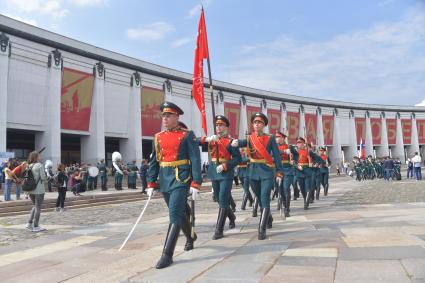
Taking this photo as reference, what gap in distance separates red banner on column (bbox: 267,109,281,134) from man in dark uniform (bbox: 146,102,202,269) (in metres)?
47.0

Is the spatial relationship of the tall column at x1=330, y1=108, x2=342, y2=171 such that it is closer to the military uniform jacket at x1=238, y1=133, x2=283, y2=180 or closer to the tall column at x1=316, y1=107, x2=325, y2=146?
the tall column at x1=316, y1=107, x2=325, y2=146

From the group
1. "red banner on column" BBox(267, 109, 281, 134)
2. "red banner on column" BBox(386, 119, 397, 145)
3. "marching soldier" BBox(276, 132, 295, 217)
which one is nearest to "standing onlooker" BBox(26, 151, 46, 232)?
"marching soldier" BBox(276, 132, 295, 217)

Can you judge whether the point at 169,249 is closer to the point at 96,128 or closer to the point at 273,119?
the point at 96,128

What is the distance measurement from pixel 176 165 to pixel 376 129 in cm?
6720

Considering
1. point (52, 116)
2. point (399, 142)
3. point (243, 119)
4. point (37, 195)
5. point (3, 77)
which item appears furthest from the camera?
point (399, 142)

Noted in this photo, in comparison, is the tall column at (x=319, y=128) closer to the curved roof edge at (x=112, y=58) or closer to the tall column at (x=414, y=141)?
the curved roof edge at (x=112, y=58)

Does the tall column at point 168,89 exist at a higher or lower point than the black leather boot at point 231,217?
higher

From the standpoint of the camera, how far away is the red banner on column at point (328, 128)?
5997 cm

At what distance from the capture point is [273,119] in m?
53.1

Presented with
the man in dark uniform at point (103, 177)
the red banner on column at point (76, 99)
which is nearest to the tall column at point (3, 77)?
the red banner on column at point (76, 99)

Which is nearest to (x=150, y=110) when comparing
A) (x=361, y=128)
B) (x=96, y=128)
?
(x=96, y=128)

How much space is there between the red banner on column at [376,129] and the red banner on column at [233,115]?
29053 mm

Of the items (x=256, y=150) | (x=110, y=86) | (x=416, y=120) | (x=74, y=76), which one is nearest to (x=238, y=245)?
(x=256, y=150)

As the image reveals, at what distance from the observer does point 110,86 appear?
111ft
